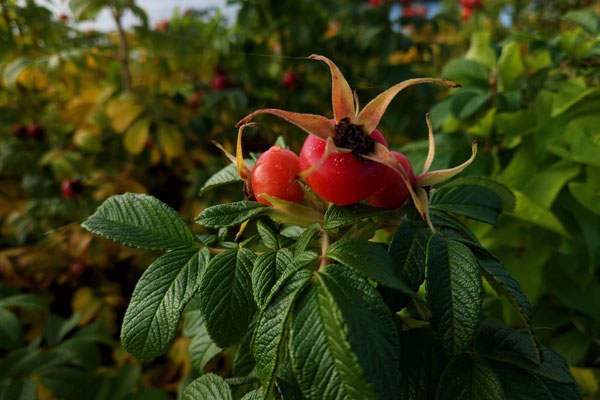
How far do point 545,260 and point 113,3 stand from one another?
130 centimetres

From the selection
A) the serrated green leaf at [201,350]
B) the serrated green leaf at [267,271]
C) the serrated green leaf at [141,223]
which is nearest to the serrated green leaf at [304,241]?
the serrated green leaf at [267,271]

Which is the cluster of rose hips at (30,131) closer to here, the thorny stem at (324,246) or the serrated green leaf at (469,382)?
the thorny stem at (324,246)

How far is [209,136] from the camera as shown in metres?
1.52

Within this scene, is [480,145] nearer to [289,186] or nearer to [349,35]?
[289,186]

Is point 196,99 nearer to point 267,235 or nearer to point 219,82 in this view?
point 219,82

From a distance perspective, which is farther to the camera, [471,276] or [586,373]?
[586,373]

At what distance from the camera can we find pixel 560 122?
2.66ft

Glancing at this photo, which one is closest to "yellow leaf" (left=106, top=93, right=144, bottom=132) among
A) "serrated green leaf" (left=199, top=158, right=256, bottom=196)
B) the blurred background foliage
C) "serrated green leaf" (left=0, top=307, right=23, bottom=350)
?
the blurred background foliage

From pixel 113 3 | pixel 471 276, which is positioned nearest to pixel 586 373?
pixel 471 276

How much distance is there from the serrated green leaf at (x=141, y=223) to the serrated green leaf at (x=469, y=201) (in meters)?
0.28

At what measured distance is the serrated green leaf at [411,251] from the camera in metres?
0.36

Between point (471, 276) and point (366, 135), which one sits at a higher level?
point (366, 135)

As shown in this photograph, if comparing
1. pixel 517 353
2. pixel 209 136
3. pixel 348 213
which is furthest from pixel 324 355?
pixel 209 136

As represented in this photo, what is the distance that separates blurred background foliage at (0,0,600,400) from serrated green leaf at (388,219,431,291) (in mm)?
212
